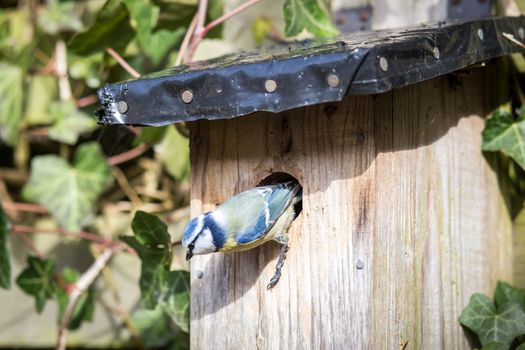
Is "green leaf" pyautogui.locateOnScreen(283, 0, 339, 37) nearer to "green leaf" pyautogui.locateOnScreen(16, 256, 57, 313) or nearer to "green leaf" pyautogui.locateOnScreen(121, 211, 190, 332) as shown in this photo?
"green leaf" pyautogui.locateOnScreen(121, 211, 190, 332)

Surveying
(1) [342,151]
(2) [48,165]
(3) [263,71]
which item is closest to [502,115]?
(1) [342,151]

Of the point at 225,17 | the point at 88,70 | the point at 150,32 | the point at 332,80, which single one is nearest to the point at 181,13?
the point at 150,32

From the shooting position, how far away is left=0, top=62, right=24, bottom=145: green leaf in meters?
3.21

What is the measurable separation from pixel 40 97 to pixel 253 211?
1.91 m

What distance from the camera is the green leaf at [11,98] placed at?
3215mm

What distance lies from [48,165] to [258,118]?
1.32 m

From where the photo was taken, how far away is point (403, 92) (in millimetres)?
2033

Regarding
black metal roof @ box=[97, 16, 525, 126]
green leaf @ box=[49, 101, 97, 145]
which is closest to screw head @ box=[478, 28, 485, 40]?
black metal roof @ box=[97, 16, 525, 126]

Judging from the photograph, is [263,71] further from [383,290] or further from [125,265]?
[125,265]

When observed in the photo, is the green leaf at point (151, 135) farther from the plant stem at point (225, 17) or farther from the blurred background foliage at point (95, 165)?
the plant stem at point (225, 17)

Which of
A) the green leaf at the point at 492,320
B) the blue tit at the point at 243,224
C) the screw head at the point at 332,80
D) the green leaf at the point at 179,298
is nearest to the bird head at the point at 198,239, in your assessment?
the blue tit at the point at 243,224

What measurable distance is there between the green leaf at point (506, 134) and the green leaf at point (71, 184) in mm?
1409

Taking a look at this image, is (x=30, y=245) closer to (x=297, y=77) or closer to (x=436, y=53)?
(x=297, y=77)

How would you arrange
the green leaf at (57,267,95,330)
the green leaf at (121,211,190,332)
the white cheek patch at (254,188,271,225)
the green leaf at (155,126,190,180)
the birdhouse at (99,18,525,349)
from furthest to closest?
the green leaf at (155,126,190,180)
the green leaf at (57,267,95,330)
the green leaf at (121,211,190,332)
the white cheek patch at (254,188,271,225)
the birdhouse at (99,18,525,349)
